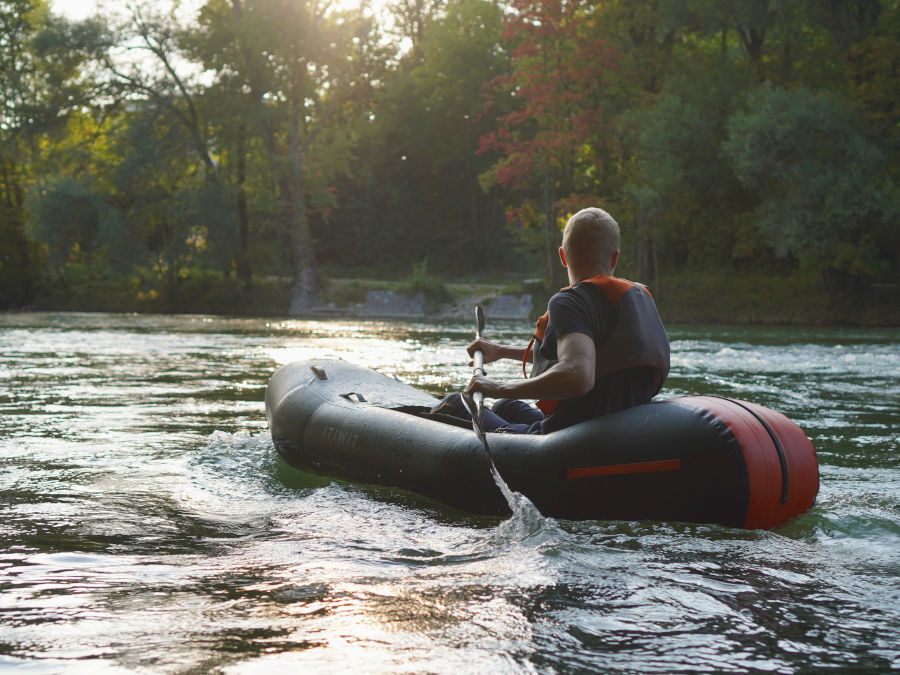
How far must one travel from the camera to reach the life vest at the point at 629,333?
4000 millimetres

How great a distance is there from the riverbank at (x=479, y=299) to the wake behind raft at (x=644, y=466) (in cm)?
1812

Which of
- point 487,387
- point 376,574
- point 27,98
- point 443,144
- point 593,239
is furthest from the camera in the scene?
point 443,144

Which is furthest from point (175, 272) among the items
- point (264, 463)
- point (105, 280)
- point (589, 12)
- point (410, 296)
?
point (264, 463)

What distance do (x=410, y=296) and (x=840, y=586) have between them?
22.5 metres

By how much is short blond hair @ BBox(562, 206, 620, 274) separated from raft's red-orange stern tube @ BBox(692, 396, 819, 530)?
2.26ft

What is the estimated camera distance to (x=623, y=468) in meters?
4.00

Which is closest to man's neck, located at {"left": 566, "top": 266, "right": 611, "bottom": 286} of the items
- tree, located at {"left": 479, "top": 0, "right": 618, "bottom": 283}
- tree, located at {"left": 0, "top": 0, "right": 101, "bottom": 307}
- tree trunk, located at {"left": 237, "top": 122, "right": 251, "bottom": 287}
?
tree, located at {"left": 479, "top": 0, "right": 618, "bottom": 283}

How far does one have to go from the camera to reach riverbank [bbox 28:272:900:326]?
21.5 metres

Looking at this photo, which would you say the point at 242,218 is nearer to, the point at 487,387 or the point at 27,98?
the point at 27,98

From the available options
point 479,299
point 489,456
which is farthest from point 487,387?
point 479,299

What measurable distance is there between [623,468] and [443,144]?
3098 centimetres

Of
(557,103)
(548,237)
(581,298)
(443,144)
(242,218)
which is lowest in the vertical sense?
(581,298)

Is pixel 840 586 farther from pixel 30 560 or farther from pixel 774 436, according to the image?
pixel 30 560

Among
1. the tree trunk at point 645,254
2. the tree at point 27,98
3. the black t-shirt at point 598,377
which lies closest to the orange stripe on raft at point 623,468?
the black t-shirt at point 598,377
